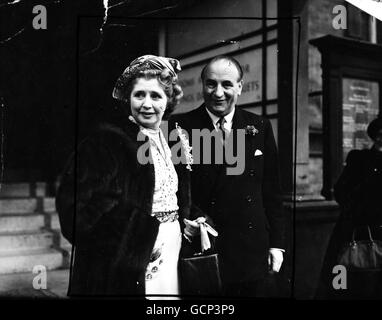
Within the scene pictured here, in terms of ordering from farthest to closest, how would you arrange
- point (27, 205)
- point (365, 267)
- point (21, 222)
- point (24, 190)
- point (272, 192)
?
point (24, 190) → point (27, 205) → point (21, 222) → point (365, 267) → point (272, 192)

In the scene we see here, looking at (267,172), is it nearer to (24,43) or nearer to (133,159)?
(133,159)

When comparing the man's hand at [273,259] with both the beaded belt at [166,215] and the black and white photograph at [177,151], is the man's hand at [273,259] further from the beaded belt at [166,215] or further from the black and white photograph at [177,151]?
the beaded belt at [166,215]

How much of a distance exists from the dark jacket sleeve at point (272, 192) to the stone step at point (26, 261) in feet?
5.93

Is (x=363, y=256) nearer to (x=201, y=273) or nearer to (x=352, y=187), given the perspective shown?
(x=352, y=187)

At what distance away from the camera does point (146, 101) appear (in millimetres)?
3730

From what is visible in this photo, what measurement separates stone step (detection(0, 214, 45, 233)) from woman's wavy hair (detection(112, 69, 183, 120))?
4.68 ft

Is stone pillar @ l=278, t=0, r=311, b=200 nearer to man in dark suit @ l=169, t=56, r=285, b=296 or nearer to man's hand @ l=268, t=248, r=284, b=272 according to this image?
man in dark suit @ l=169, t=56, r=285, b=296

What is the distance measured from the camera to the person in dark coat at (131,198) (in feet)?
12.1

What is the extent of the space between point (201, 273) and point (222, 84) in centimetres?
156

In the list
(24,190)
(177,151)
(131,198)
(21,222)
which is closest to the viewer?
(131,198)

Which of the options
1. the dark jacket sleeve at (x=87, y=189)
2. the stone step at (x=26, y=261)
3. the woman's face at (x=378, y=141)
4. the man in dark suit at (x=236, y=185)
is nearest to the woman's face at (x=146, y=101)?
the man in dark suit at (x=236, y=185)

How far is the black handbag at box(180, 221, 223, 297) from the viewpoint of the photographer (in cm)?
379

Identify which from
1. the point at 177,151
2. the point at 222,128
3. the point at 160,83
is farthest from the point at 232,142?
the point at 160,83

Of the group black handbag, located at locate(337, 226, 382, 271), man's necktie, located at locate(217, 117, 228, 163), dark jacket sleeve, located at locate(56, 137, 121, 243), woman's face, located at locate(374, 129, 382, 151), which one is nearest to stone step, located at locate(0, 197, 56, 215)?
dark jacket sleeve, located at locate(56, 137, 121, 243)
